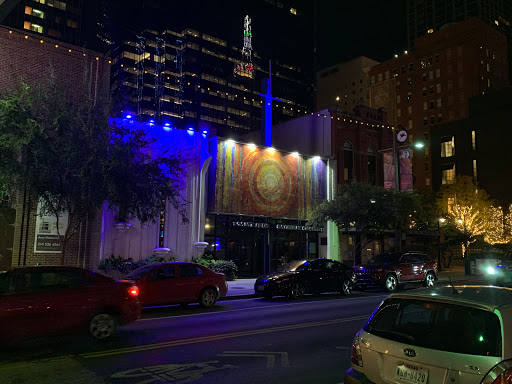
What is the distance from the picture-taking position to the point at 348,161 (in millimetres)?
31656

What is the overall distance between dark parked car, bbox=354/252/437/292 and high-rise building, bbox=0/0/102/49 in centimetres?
8351

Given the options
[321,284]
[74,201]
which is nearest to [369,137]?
[321,284]

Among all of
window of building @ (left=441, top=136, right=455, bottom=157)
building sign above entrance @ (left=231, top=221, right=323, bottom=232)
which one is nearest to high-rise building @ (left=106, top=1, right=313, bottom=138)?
window of building @ (left=441, top=136, right=455, bottom=157)

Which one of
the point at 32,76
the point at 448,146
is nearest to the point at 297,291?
the point at 32,76

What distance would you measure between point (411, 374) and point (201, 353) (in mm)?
4782

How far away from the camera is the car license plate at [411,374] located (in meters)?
3.60

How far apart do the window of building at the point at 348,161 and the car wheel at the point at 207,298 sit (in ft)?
63.2

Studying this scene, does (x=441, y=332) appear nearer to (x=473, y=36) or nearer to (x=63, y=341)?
(x=63, y=341)

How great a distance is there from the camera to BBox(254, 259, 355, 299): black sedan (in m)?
16.1

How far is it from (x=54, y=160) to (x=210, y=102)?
102141 mm

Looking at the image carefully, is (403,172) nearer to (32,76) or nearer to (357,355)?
(32,76)

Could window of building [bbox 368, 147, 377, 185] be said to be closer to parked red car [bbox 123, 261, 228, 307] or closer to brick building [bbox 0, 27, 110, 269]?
brick building [bbox 0, 27, 110, 269]

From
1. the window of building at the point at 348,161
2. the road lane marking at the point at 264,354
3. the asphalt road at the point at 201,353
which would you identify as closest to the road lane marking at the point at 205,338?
the asphalt road at the point at 201,353

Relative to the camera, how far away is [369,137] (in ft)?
108
